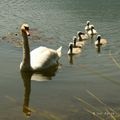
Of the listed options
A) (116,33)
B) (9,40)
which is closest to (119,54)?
(116,33)

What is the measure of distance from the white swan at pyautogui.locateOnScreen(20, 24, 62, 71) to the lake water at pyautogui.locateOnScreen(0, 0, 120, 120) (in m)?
0.30

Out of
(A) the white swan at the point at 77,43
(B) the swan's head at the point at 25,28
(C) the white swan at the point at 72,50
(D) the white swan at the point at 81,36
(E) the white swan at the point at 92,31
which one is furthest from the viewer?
(E) the white swan at the point at 92,31

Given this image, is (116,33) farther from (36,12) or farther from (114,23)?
(36,12)

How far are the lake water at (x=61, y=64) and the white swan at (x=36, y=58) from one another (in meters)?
0.30

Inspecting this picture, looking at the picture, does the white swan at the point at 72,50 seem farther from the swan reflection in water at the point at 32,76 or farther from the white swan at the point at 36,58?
the swan reflection in water at the point at 32,76

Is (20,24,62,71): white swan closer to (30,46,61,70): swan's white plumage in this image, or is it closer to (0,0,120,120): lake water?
(30,46,61,70): swan's white plumage

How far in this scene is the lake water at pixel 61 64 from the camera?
29.7ft

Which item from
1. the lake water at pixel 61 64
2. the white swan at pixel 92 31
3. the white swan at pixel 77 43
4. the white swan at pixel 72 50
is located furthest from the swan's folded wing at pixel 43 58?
the white swan at pixel 92 31

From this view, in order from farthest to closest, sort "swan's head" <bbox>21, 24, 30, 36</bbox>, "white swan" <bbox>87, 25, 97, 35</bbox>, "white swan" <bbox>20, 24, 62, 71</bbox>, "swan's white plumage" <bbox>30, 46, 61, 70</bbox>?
"white swan" <bbox>87, 25, 97, 35</bbox>
"swan's white plumage" <bbox>30, 46, 61, 70</bbox>
"white swan" <bbox>20, 24, 62, 71</bbox>
"swan's head" <bbox>21, 24, 30, 36</bbox>

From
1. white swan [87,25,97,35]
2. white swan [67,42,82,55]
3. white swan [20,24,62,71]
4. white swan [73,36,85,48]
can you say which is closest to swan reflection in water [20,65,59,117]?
white swan [20,24,62,71]

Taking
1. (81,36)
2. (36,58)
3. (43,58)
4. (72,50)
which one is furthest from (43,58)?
(81,36)

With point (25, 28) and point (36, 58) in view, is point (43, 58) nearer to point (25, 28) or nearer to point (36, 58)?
point (36, 58)

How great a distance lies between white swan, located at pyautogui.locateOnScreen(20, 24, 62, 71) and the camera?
12.4 m

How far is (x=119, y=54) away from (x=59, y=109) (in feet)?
18.6
